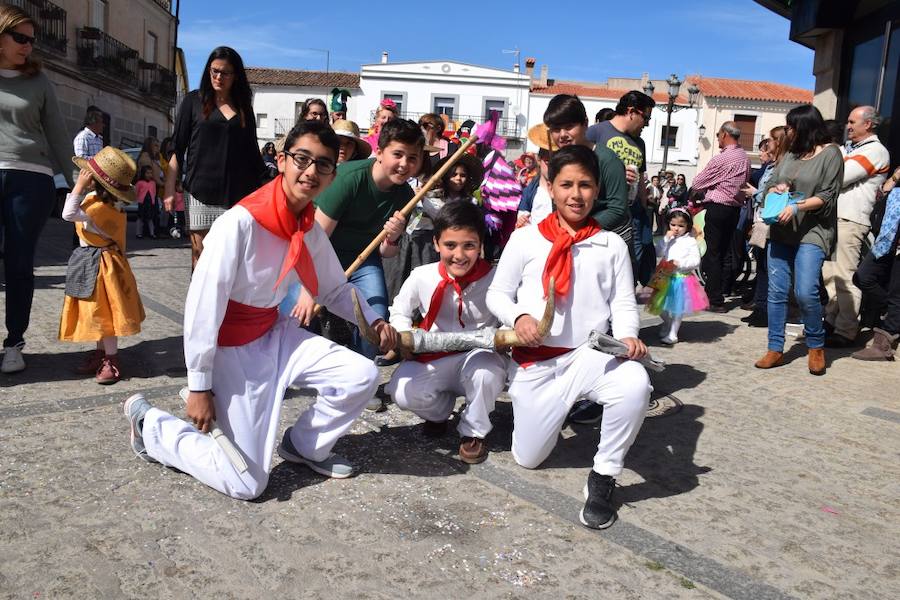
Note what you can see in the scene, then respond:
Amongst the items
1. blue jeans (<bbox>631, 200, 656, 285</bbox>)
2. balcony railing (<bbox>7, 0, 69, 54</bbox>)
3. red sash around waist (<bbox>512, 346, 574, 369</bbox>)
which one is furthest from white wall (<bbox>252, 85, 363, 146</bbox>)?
red sash around waist (<bbox>512, 346, 574, 369</bbox>)

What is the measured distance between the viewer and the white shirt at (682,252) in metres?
6.48

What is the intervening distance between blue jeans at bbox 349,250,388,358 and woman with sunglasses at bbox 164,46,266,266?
42.3 inches

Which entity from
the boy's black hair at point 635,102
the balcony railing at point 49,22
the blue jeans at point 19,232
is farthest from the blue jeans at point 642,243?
the balcony railing at point 49,22

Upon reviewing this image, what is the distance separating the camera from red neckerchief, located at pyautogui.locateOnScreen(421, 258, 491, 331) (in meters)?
3.60

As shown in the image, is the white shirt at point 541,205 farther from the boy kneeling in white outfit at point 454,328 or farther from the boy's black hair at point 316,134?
the boy's black hair at point 316,134

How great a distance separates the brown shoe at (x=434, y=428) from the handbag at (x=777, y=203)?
303cm

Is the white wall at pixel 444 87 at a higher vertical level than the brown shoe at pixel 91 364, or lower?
higher

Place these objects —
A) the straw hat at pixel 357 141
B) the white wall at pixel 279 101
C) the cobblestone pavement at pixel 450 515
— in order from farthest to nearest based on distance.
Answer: the white wall at pixel 279 101
the straw hat at pixel 357 141
the cobblestone pavement at pixel 450 515

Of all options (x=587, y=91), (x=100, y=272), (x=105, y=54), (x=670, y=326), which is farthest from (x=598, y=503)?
(x=587, y=91)

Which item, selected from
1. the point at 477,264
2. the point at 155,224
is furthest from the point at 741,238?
the point at 155,224

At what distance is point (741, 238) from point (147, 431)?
7.78m

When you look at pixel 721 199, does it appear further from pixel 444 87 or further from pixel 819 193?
pixel 444 87

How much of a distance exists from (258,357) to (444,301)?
39.8 inches

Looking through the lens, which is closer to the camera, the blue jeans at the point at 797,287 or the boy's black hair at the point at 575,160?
the boy's black hair at the point at 575,160
